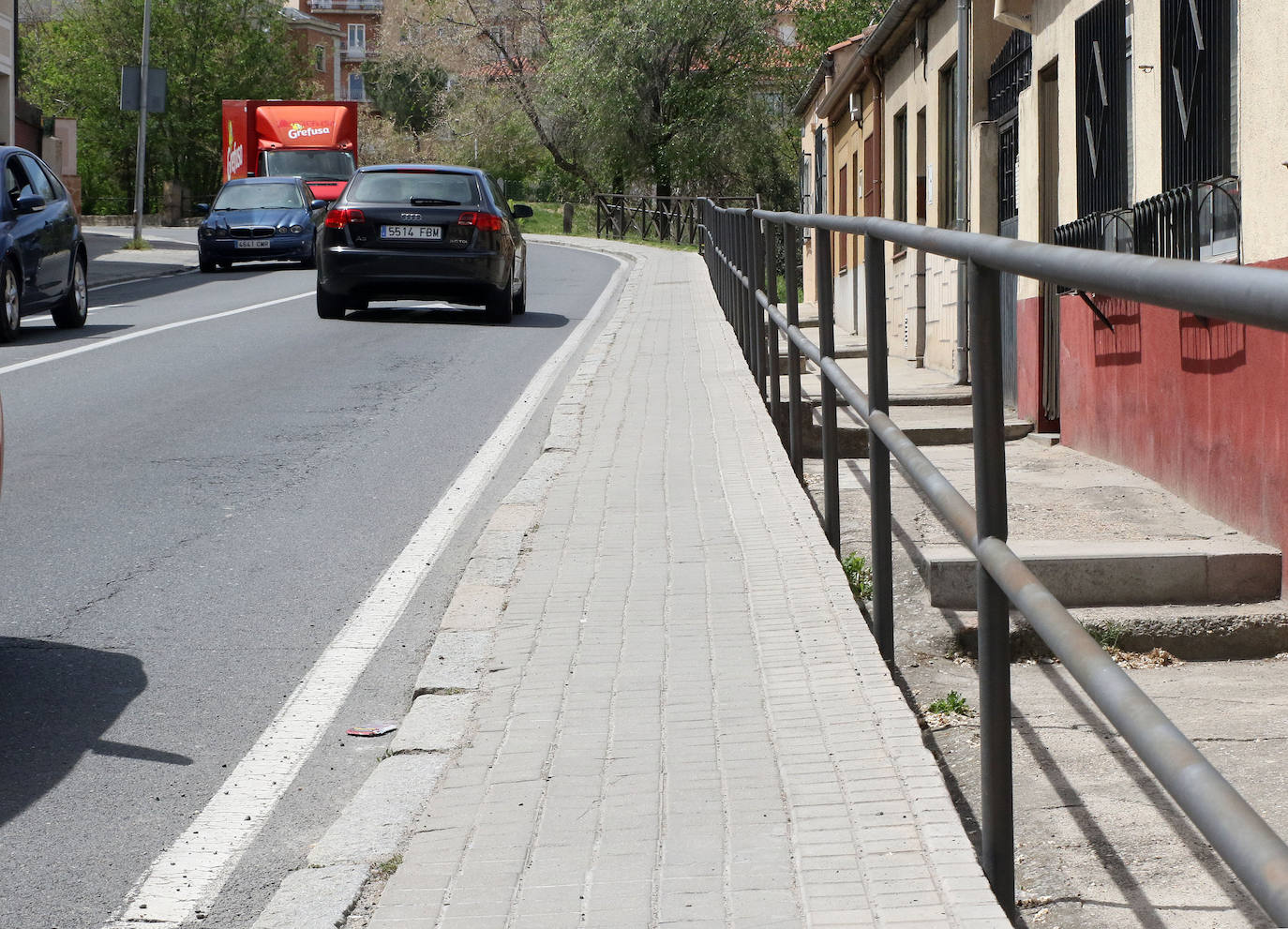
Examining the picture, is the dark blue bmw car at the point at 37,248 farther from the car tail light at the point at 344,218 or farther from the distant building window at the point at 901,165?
the distant building window at the point at 901,165

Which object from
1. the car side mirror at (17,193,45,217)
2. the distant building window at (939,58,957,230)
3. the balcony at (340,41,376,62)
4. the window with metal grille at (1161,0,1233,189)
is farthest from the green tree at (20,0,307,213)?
the window with metal grille at (1161,0,1233,189)

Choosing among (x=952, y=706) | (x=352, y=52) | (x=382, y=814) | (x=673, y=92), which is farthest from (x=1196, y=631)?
(x=352, y=52)

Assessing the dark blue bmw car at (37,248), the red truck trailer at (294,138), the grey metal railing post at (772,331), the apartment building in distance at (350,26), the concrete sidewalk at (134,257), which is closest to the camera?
the grey metal railing post at (772,331)

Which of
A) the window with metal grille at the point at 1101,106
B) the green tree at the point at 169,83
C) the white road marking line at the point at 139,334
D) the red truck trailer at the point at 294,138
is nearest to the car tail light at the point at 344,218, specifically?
the white road marking line at the point at 139,334

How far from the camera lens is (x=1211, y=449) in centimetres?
662

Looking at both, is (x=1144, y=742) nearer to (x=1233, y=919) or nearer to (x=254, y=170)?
(x=1233, y=919)

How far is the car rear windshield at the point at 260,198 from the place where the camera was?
29031 mm

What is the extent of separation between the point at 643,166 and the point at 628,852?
1958 inches

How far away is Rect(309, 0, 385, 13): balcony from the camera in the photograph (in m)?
112

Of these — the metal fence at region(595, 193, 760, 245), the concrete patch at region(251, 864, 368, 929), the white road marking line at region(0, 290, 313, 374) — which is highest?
the metal fence at region(595, 193, 760, 245)

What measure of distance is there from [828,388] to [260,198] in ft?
82.0

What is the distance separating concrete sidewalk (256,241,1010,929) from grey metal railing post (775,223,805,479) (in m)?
0.97

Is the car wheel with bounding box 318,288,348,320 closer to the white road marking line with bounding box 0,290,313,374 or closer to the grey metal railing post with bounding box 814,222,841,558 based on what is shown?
the white road marking line with bounding box 0,290,313,374

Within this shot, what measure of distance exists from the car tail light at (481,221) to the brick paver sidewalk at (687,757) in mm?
10357
